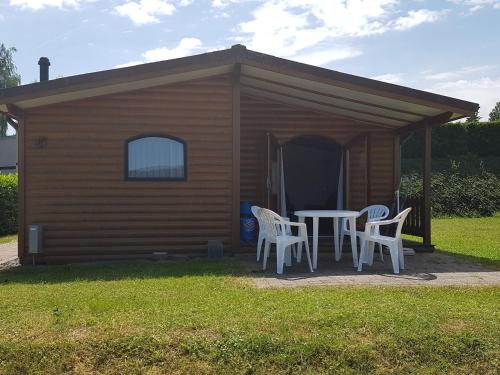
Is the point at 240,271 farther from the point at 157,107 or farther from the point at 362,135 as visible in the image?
the point at 362,135

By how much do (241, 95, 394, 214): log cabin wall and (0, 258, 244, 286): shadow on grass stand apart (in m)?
2.47

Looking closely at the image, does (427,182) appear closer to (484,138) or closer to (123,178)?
(123,178)

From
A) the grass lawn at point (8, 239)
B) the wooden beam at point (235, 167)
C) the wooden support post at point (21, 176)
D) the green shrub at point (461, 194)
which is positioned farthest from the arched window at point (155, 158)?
the green shrub at point (461, 194)

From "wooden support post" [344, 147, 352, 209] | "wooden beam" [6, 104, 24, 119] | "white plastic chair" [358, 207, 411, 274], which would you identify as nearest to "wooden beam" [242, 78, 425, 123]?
"wooden support post" [344, 147, 352, 209]

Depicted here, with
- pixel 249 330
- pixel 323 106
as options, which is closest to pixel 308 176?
pixel 323 106

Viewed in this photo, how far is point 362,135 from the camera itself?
29.2 feet

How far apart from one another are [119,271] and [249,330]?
9.97 ft

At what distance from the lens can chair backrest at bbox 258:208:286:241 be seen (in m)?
6.03

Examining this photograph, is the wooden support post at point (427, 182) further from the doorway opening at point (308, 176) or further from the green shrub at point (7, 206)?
the green shrub at point (7, 206)

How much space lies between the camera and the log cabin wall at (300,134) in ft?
29.8

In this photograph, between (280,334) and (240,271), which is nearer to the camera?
(280,334)

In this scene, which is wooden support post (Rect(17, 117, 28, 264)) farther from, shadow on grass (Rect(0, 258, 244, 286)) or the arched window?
the arched window

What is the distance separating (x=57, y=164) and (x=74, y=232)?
3.37ft

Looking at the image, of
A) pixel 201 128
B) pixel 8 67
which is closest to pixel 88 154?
pixel 201 128
